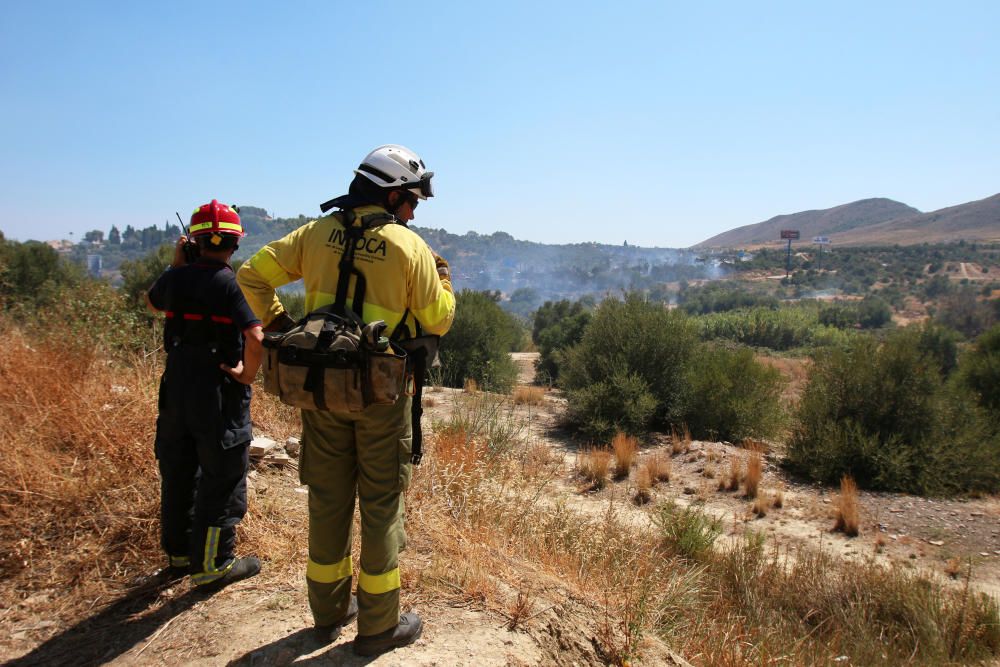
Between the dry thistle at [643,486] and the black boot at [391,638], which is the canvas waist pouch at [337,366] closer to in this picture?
the black boot at [391,638]

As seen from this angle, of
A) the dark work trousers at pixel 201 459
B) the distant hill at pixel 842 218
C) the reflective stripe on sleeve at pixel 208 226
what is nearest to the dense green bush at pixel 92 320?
the dark work trousers at pixel 201 459

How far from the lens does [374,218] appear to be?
2.39m

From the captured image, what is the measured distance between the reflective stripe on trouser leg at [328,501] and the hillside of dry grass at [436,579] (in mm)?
229

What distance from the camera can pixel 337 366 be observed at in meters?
2.19

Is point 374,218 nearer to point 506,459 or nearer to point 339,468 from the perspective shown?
point 339,468

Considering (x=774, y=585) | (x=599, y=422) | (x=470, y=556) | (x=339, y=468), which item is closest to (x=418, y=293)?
(x=339, y=468)

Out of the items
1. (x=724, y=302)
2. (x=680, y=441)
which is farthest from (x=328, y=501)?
(x=724, y=302)

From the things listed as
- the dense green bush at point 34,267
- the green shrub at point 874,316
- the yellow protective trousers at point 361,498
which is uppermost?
the dense green bush at point 34,267

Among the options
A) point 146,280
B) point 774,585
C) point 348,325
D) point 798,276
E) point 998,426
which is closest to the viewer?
point 348,325

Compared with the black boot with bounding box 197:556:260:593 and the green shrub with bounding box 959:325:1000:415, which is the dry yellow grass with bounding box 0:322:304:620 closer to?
the black boot with bounding box 197:556:260:593

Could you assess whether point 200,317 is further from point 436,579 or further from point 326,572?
point 436,579

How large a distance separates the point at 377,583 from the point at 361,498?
0.34 metres

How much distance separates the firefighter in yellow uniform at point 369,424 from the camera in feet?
7.83

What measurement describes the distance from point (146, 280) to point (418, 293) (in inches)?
578
